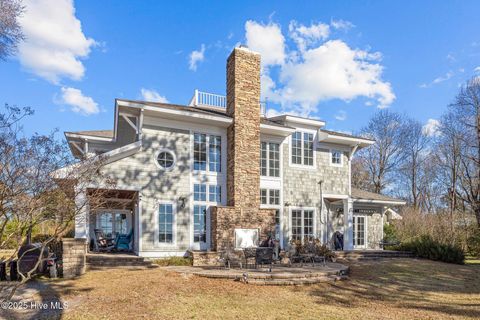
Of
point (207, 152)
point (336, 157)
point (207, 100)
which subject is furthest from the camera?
point (207, 100)

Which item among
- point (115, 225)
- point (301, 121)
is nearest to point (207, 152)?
point (301, 121)

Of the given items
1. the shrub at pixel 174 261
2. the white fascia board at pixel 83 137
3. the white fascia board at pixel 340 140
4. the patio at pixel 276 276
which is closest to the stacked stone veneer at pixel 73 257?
the shrub at pixel 174 261

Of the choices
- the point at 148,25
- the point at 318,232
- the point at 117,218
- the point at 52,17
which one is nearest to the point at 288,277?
the point at 318,232

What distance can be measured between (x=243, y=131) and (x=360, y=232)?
952cm

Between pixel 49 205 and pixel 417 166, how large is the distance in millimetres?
32713

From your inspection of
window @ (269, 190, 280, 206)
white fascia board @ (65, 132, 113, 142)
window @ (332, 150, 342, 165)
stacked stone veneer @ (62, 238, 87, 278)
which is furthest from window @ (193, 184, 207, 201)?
window @ (332, 150, 342, 165)

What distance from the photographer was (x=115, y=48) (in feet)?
49.5

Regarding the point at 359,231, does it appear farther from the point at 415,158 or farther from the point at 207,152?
the point at 415,158

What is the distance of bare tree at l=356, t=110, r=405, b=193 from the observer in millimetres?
32000

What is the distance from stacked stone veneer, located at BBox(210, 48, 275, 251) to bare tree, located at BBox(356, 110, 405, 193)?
20.9 meters

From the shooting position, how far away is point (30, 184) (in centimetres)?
561

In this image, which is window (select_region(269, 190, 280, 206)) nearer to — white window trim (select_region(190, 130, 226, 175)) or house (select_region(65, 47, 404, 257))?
house (select_region(65, 47, 404, 257))

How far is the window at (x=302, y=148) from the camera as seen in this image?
1633 centimetres

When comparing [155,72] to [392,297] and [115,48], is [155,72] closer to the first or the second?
[115,48]
